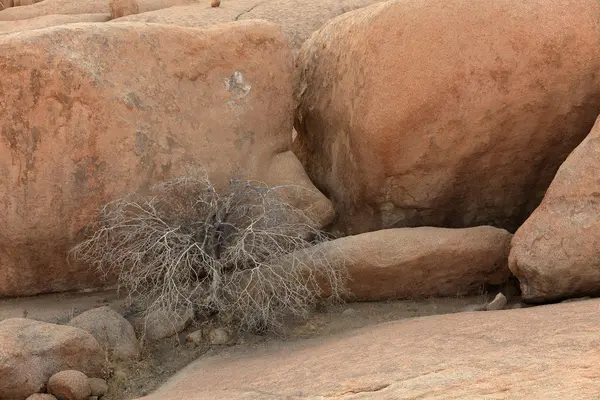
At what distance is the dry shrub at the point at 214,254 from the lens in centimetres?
403

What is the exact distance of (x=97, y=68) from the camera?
14.2ft

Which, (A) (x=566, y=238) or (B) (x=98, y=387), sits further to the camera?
(A) (x=566, y=238)

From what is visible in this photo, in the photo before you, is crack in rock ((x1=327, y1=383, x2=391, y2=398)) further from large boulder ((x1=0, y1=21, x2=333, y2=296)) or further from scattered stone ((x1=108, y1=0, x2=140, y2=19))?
scattered stone ((x1=108, y1=0, x2=140, y2=19))

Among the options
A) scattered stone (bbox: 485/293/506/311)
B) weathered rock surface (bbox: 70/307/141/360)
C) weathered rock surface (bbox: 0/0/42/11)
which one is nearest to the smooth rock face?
scattered stone (bbox: 485/293/506/311)

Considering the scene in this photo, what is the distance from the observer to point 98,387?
358 cm

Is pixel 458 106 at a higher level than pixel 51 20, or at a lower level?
lower

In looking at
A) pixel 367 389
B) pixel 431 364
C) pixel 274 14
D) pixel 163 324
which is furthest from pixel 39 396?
pixel 274 14

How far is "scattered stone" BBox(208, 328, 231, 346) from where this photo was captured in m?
3.99

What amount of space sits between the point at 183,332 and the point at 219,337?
0.20 m

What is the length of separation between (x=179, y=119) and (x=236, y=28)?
668mm

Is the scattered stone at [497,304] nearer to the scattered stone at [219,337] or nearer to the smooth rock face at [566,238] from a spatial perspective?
the smooth rock face at [566,238]

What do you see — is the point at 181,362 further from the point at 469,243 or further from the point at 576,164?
the point at 576,164

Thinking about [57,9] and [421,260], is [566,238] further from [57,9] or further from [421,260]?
[57,9]

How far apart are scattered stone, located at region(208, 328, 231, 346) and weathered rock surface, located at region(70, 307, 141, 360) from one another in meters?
0.34
